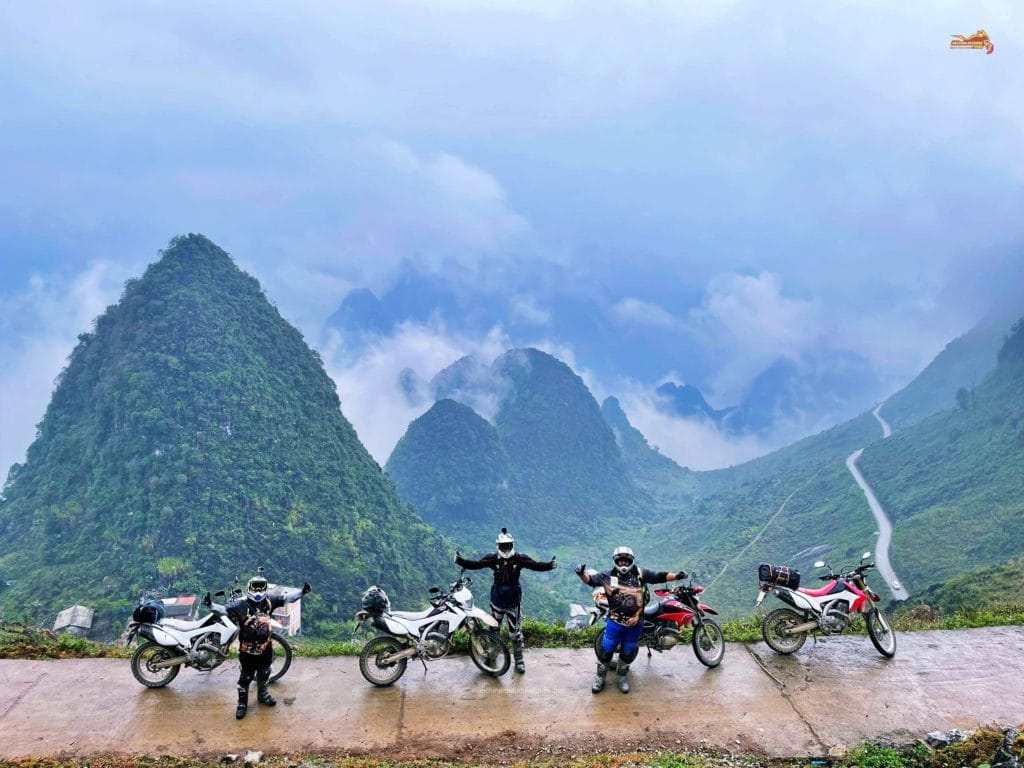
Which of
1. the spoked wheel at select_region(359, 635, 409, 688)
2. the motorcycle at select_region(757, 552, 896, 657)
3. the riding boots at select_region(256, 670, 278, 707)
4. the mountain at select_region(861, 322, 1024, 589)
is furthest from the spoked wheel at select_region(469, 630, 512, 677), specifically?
the mountain at select_region(861, 322, 1024, 589)

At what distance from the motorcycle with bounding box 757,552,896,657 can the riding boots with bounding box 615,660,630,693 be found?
5.96 feet

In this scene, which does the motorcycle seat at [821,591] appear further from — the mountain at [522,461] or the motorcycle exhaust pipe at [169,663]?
the mountain at [522,461]

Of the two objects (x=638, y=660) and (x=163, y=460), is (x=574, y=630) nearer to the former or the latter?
(x=638, y=660)

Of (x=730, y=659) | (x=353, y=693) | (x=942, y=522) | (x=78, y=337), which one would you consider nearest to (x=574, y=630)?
(x=730, y=659)

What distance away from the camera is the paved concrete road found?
18.3 feet

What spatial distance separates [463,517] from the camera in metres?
88.6

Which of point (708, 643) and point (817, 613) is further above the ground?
point (817, 613)

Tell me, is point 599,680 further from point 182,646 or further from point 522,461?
point 522,461

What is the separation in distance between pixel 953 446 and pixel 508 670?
236 feet

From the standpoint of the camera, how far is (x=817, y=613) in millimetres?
7043

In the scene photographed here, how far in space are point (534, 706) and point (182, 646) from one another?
3781 millimetres

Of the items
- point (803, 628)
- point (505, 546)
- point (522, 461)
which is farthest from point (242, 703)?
point (522, 461)

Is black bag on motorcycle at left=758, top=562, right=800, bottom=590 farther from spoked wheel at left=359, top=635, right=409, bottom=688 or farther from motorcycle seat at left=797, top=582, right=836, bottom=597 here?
spoked wheel at left=359, top=635, right=409, bottom=688

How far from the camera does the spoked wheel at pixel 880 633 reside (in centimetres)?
705
